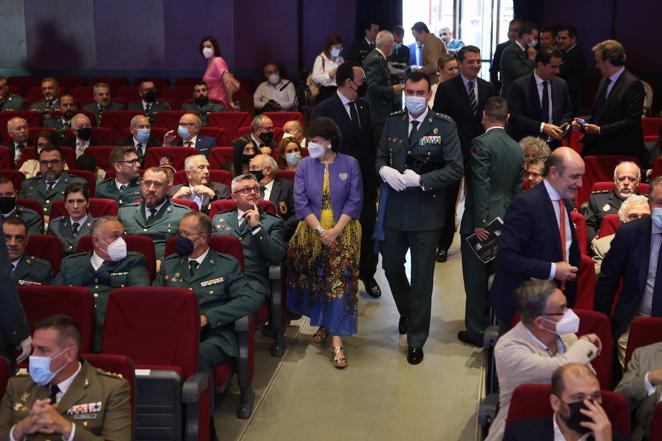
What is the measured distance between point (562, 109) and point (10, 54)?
29.5 feet

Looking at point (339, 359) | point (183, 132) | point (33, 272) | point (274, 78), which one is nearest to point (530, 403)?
point (339, 359)

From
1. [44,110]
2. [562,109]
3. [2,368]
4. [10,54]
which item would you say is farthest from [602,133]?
[10,54]

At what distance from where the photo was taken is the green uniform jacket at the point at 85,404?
3252mm

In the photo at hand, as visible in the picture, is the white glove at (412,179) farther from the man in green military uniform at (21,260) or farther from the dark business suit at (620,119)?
the dark business suit at (620,119)

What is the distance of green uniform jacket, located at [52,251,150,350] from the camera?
4.64 metres

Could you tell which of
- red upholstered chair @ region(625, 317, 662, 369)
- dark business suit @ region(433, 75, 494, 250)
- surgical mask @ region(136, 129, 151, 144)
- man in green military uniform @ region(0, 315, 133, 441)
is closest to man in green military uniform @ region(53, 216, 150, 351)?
man in green military uniform @ region(0, 315, 133, 441)

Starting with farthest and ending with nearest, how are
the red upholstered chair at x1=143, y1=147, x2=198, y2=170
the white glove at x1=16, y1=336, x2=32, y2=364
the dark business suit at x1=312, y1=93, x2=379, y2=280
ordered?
1. the red upholstered chair at x1=143, y1=147, x2=198, y2=170
2. the dark business suit at x1=312, y1=93, x2=379, y2=280
3. the white glove at x1=16, y1=336, x2=32, y2=364

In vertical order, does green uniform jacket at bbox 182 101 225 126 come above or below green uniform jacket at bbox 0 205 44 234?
above

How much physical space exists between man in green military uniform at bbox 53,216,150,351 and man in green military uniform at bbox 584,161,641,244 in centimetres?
264

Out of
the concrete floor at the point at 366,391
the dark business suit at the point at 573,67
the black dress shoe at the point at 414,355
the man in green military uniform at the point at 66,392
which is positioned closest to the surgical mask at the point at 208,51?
the dark business suit at the point at 573,67

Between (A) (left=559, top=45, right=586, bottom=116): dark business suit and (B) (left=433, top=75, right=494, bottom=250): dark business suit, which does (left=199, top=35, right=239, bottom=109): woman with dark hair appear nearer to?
(A) (left=559, top=45, right=586, bottom=116): dark business suit

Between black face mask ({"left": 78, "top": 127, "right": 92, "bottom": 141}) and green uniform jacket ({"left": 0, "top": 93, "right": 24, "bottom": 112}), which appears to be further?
green uniform jacket ({"left": 0, "top": 93, "right": 24, "bottom": 112})

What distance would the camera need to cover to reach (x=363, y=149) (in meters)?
6.15

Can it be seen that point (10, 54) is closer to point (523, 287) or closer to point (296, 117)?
point (296, 117)
